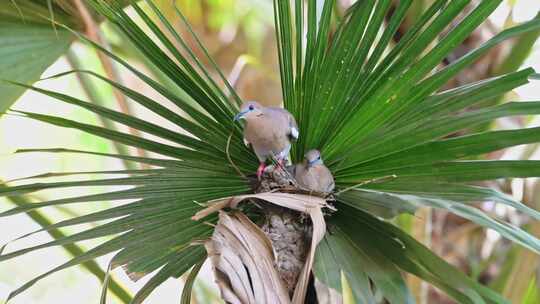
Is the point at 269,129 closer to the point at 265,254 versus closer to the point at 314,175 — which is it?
the point at 314,175

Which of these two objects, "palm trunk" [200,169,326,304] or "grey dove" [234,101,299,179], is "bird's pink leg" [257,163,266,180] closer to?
"grey dove" [234,101,299,179]

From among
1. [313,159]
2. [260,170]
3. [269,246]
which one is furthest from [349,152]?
[269,246]

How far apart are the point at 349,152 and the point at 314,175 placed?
109 millimetres

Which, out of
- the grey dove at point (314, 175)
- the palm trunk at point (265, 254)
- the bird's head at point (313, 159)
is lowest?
the palm trunk at point (265, 254)

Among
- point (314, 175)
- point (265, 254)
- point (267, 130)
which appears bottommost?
point (265, 254)

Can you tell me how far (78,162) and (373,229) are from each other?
3140 mm

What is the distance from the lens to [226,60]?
11.0 ft

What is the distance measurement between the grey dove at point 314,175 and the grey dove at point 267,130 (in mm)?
55

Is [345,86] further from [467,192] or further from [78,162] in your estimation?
[78,162]

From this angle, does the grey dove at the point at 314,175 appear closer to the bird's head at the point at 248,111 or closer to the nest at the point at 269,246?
the nest at the point at 269,246

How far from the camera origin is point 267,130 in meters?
→ 1.22

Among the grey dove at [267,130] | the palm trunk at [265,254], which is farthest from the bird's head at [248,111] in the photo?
the palm trunk at [265,254]

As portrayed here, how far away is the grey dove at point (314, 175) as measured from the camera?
1179 millimetres

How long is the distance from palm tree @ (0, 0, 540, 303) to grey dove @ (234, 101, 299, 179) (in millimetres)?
45
